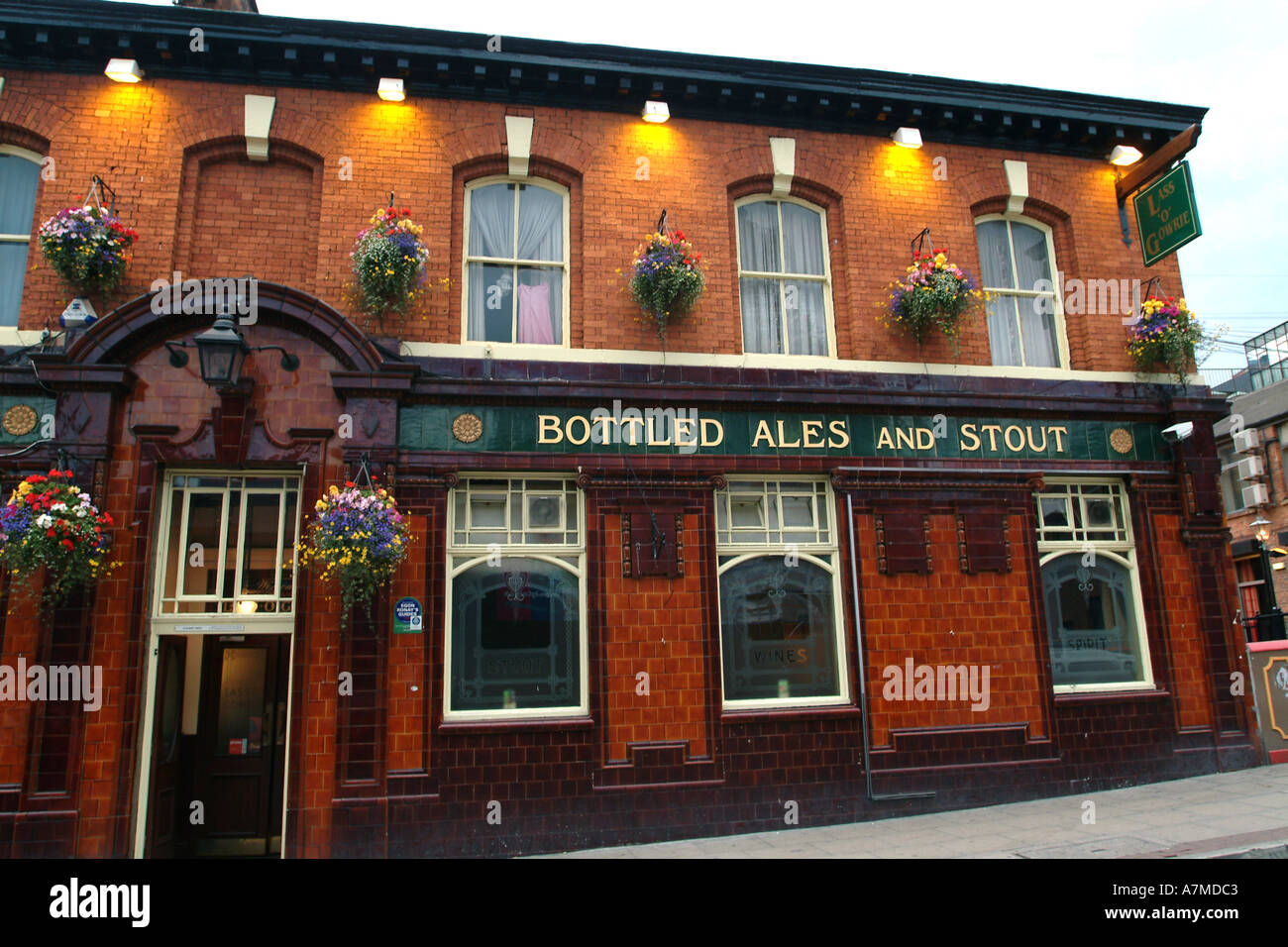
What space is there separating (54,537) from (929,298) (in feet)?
31.8

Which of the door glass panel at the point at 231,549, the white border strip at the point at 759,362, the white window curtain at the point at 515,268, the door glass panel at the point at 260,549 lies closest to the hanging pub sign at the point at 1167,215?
the white border strip at the point at 759,362

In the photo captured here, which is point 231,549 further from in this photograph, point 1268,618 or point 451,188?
point 1268,618

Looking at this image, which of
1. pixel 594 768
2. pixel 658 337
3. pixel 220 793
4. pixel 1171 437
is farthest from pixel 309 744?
pixel 1171 437

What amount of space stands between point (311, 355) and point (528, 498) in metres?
2.79

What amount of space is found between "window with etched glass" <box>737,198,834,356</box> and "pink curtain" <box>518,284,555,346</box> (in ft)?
8.01

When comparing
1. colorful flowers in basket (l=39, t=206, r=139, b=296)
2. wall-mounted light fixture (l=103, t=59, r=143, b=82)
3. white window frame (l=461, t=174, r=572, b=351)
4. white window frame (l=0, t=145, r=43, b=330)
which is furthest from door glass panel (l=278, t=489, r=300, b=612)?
wall-mounted light fixture (l=103, t=59, r=143, b=82)

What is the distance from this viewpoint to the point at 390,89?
9688 millimetres

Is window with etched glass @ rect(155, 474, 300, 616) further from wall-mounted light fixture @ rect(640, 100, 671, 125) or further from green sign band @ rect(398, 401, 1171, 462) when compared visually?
wall-mounted light fixture @ rect(640, 100, 671, 125)

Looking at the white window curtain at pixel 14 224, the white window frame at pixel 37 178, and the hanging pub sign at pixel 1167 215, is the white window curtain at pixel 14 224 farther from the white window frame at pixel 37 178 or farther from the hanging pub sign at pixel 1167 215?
the hanging pub sign at pixel 1167 215

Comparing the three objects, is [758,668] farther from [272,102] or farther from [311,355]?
[272,102]

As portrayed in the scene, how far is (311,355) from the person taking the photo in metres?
8.82

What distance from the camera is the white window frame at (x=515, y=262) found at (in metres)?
9.65

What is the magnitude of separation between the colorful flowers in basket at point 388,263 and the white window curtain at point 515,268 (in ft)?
2.76

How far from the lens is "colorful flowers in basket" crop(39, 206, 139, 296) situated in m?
8.45
